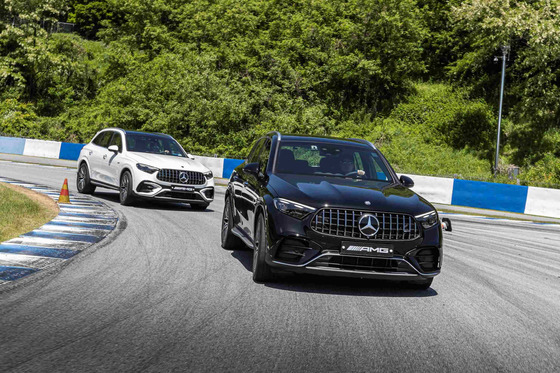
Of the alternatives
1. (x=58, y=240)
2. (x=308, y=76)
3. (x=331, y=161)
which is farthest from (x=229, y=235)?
(x=308, y=76)

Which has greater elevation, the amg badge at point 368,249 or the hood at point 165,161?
the hood at point 165,161

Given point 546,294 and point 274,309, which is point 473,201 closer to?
point 546,294

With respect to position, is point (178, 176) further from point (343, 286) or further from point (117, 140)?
point (343, 286)

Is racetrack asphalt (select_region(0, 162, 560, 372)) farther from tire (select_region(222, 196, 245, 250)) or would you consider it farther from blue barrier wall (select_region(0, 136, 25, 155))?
blue barrier wall (select_region(0, 136, 25, 155))

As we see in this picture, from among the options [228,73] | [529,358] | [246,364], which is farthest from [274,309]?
[228,73]

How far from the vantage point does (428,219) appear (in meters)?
7.12

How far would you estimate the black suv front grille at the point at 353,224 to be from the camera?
680 centimetres

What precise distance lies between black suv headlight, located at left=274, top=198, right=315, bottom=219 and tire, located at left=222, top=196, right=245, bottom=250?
263cm

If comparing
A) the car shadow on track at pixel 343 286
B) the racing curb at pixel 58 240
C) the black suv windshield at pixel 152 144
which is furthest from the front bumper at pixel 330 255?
the black suv windshield at pixel 152 144

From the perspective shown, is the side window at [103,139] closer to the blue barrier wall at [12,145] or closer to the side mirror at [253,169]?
the side mirror at [253,169]

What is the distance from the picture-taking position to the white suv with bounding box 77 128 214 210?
14.7 m

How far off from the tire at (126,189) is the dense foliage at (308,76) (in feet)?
75.6

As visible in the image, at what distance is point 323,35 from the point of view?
46.5m

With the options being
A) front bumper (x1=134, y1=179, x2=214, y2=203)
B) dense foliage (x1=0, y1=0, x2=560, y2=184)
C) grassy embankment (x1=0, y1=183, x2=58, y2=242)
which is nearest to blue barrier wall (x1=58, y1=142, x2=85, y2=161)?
dense foliage (x1=0, y1=0, x2=560, y2=184)
